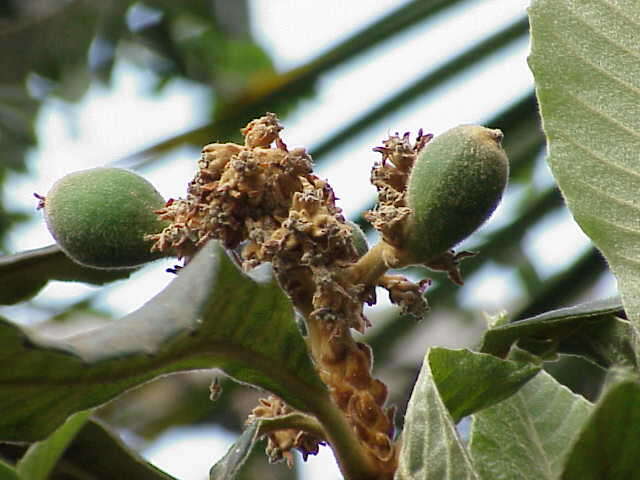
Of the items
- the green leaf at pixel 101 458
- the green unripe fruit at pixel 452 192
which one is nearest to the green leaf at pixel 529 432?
the green unripe fruit at pixel 452 192

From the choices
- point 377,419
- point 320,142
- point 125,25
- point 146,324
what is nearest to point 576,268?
point 320,142

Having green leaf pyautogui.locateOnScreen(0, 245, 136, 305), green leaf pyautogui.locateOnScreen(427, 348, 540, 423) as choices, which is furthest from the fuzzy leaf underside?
green leaf pyautogui.locateOnScreen(0, 245, 136, 305)

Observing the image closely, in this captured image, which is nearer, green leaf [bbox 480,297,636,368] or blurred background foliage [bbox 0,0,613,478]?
green leaf [bbox 480,297,636,368]

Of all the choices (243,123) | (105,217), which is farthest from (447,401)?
(243,123)

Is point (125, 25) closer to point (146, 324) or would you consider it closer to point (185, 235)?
point (185, 235)

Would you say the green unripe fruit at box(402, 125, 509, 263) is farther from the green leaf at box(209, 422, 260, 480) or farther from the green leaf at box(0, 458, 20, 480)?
the green leaf at box(0, 458, 20, 480)

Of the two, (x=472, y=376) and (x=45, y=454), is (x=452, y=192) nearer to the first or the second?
(x=472, y=376)
